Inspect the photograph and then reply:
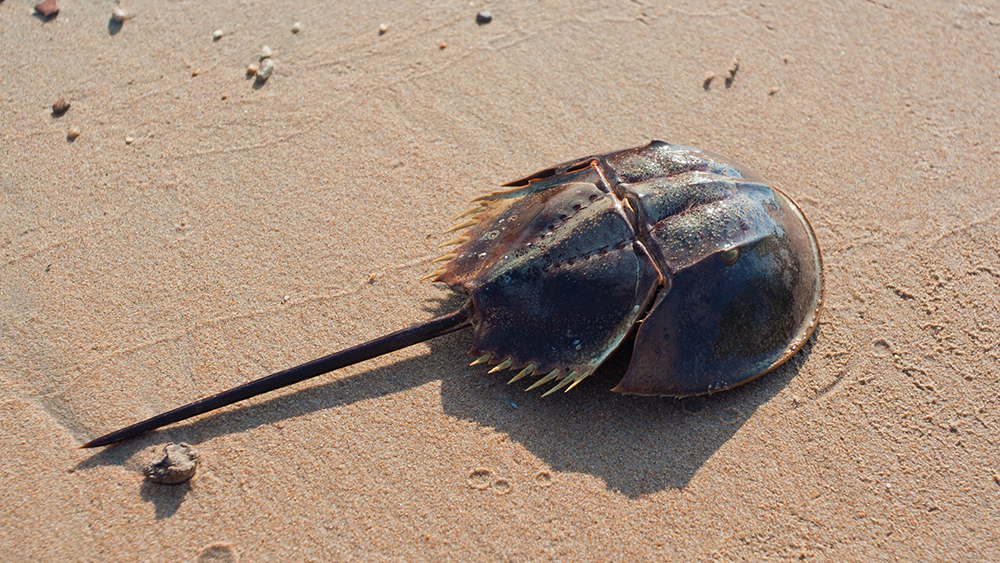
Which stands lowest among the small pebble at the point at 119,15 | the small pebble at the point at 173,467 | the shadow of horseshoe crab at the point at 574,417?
the shadow of horseshoe crab at the point at 574,417

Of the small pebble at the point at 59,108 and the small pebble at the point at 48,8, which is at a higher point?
the small pebble at the point at 48,8

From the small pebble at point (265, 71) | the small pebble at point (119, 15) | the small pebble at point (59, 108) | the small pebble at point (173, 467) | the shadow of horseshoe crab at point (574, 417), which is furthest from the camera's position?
the small pebble at point (119, 15)

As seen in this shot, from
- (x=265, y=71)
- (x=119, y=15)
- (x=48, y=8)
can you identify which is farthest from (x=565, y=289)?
(x=48, y=8)

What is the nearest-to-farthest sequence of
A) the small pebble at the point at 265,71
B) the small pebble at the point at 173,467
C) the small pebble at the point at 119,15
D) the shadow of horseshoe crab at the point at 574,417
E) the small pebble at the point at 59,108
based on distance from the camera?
the small pebble at the point at 173,467 < the shadow of horseshoe crab at the point at 574,417 < the small pebble at the point at 59,108 < the small pebble at the point at 265,71 < the small pebble at the point at 119,15

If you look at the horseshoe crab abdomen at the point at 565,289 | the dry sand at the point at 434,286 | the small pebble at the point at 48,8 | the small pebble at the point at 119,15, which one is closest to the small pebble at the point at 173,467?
the dry sand at the point at 434,286

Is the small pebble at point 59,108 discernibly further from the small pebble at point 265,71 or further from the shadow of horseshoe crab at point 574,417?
the shadow of horseshoe crab at point 574,417

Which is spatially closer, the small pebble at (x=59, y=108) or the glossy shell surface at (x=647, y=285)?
the glossy shell surface at (x=647, y=285)

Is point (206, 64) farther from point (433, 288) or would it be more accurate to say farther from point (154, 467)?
point (154, 467)
